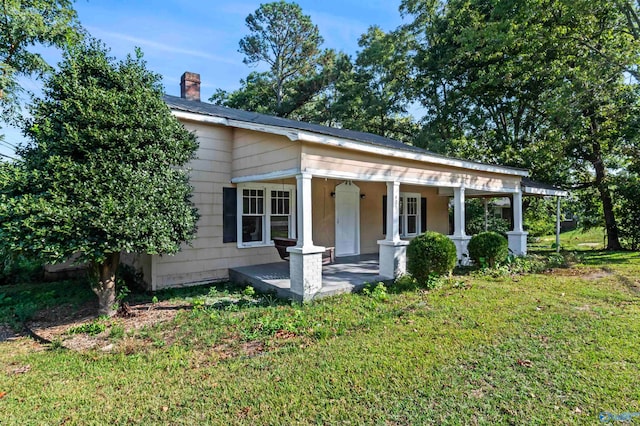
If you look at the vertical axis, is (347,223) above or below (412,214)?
below

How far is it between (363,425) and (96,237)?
4.77 metres

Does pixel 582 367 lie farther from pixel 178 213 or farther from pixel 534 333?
pixel 178 213

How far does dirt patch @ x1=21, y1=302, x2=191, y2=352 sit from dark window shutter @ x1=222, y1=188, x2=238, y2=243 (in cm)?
234

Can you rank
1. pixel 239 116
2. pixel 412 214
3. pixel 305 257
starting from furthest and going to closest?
1. pixel 412 214
2. pixel 239 116
3. pixel 305 257

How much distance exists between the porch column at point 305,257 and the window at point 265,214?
286 centimetres

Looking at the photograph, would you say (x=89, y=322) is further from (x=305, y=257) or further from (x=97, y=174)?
(x=305, y=257)

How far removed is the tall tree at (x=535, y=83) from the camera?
12.8m

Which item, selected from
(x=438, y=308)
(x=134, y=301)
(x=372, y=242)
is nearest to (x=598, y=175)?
(x=372, y=242)

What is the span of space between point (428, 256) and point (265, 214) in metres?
4.46

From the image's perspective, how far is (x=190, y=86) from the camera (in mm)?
10828

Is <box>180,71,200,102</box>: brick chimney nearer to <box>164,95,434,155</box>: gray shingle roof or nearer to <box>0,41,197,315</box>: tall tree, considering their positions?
<box>164,95,434,155</box>: gray shingle roof

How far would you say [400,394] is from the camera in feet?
10.8

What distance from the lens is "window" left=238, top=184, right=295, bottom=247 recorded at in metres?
8.93

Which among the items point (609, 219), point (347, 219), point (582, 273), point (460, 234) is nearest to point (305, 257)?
point (347, 219)
